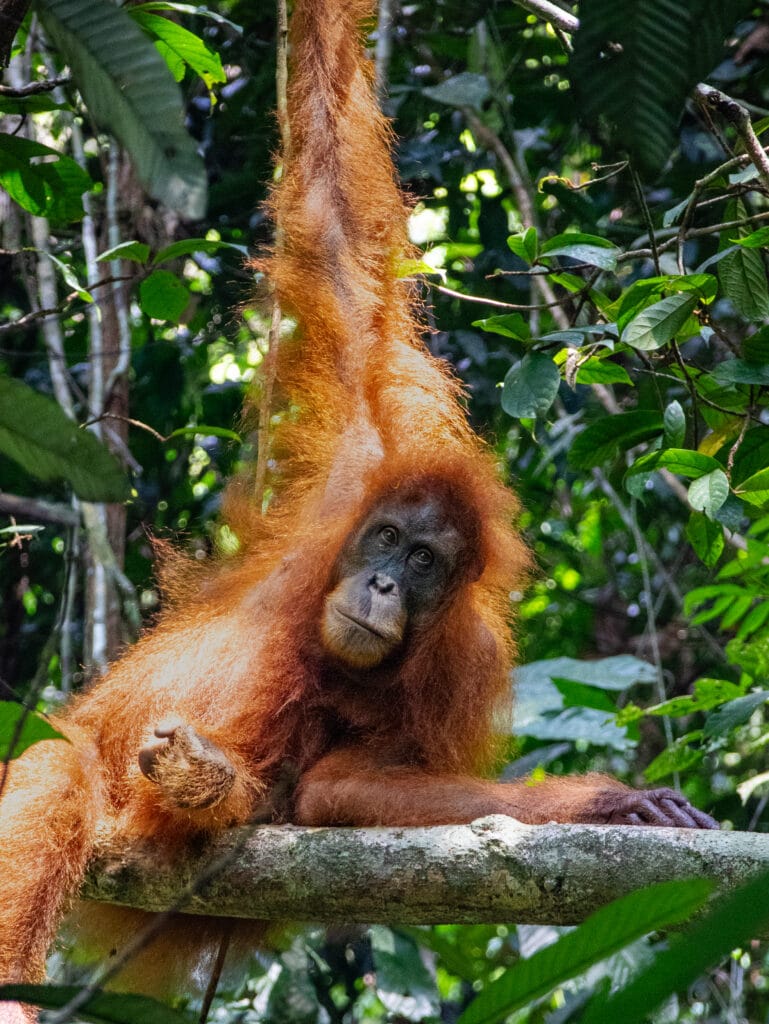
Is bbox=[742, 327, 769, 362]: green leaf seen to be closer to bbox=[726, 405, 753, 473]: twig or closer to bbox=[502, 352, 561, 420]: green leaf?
bbox=[726, 405, 753, 473]: twig

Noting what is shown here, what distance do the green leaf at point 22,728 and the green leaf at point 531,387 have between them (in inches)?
59.6

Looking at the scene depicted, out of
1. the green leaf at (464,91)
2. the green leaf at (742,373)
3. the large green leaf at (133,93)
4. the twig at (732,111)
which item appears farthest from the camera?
the green leaf at (464,91)

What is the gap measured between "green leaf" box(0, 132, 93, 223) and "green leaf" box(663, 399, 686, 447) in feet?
4.99

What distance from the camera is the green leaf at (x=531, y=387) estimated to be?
2.75 metres

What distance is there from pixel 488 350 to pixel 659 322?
3.18 m

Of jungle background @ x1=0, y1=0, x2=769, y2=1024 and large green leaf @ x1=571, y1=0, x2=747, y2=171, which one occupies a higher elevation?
large green leaf @ x1=571, y1=0, x2=747, y2=171

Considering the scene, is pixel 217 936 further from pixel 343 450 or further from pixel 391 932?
pixel 343 450

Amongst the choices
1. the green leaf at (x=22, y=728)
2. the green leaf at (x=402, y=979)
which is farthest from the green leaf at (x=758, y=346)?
the green leaf at (x=402, y=979)

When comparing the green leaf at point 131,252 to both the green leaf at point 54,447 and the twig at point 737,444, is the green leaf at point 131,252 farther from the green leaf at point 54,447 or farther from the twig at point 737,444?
the green leaf at point 54,447

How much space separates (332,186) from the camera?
3807 mm

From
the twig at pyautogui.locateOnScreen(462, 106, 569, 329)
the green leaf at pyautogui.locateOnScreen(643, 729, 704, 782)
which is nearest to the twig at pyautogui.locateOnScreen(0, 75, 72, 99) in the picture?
the twig at pyautogui.locateOnScreen(462, 106, 569, 329)

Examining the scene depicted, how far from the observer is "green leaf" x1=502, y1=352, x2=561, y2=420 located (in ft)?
9.02

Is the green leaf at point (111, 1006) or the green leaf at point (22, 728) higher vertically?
the green leaf at point (111, 1006)

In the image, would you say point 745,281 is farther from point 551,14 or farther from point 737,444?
point 551,14
